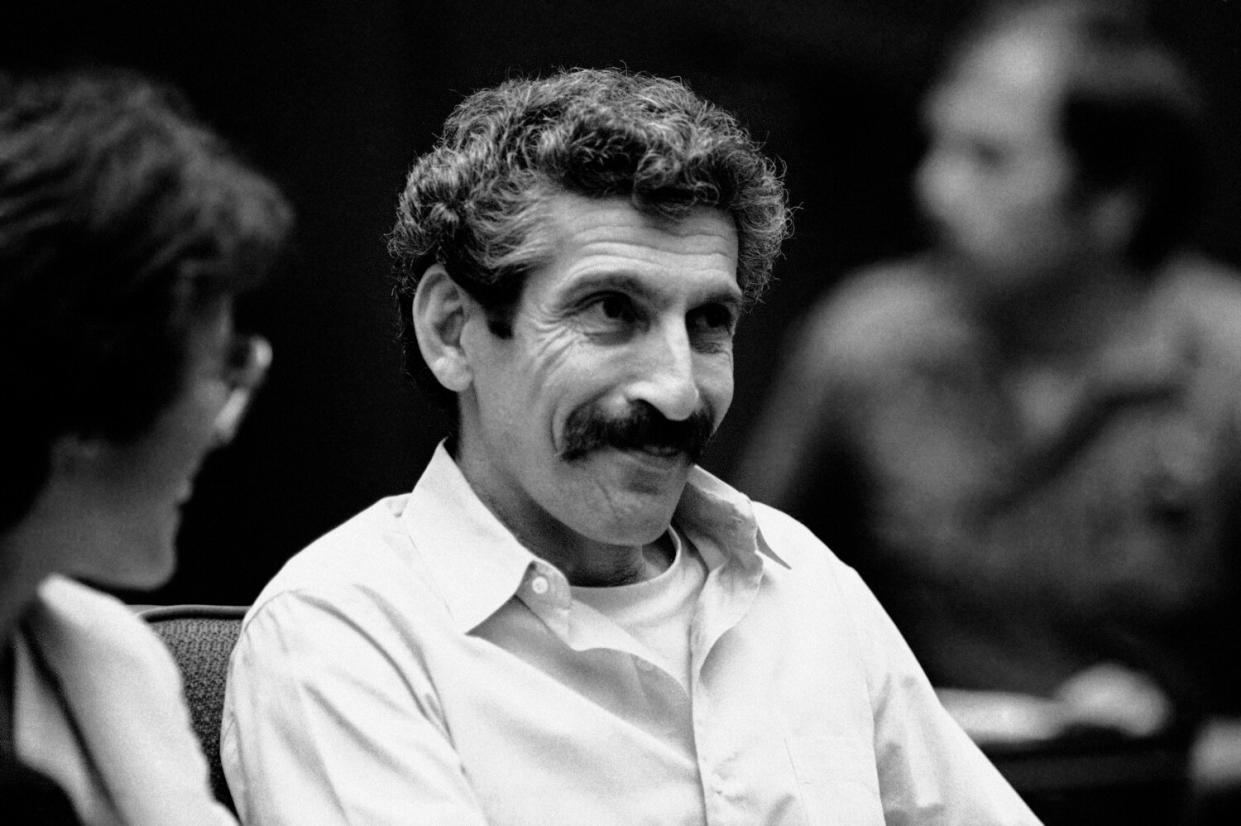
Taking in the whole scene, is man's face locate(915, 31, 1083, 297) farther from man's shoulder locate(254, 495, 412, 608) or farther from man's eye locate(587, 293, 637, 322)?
man's shoulder locate(254, 495, 412, 608)

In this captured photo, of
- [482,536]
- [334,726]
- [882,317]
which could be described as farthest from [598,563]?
[882,317]

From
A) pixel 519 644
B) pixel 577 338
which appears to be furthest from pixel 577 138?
pixel 519 644

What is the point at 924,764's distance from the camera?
2.17 m

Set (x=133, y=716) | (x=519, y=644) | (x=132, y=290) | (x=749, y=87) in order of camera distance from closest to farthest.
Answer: (x=132, y=290), (x=133, y=716), (x=519, y=644), (x=749, y=87)

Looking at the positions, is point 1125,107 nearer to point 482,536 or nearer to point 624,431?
point 624,431

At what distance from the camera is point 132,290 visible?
131 centimetres

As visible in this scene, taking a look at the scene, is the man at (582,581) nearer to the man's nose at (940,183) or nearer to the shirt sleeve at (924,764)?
the shirt sleeve at (924,764)

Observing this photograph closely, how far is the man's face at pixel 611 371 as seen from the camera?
2016 millimetres

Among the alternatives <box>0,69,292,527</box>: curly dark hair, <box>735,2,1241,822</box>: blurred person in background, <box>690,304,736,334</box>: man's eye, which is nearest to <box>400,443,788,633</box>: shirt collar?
<box>690,304,736,334</box>: man's eye

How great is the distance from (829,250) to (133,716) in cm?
264

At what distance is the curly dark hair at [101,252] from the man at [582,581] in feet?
1.85

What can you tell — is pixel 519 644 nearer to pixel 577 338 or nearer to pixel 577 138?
pixel 577 338

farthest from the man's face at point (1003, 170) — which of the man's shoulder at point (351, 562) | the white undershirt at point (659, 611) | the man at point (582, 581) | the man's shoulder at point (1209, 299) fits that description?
the man's shoulder at point (351, 562)

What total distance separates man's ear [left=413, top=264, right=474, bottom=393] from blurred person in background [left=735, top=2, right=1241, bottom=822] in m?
1.75
